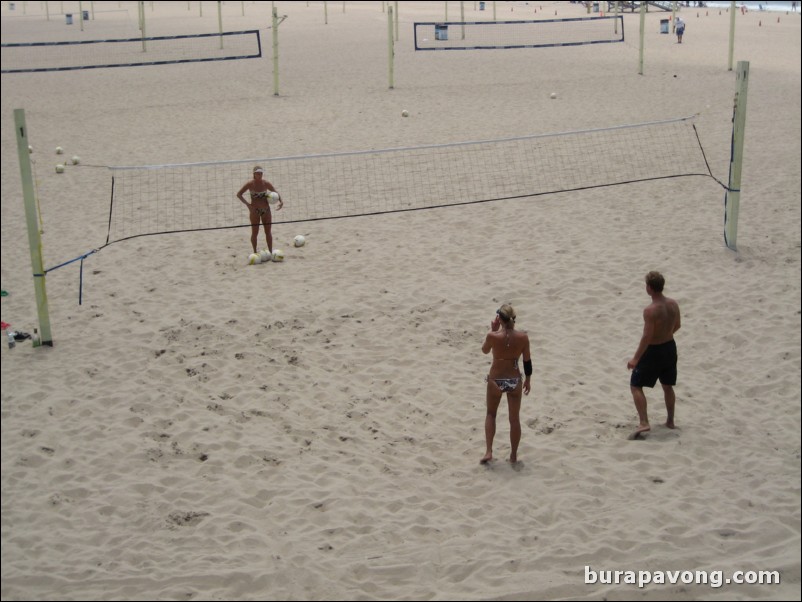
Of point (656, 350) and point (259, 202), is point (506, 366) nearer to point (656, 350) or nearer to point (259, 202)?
point (656, 350)

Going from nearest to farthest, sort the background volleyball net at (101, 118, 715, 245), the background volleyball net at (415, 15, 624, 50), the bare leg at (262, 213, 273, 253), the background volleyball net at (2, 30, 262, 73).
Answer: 1. the bare leg at (262, 213, 273, 253)
2. the background volleyball net at (101, 118, 715, 245)
3. the background volleyball net at (2, 30, 262, 73)
4. the background volleyball net at (415, 15, 624, 50)

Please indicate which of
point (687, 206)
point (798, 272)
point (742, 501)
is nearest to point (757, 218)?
point (687, 206)

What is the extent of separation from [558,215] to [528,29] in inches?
978

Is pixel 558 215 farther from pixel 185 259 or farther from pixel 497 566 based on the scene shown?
pixel 497 566

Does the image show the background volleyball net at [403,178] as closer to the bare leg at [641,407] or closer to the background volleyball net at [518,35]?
the bare leg at [641,407]

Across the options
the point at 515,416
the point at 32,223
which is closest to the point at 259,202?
the point at 32,223

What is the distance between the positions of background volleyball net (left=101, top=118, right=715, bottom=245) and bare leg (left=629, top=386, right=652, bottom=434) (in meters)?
5.80

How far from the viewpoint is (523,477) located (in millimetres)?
6254

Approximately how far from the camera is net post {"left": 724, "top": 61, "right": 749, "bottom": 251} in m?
10.5

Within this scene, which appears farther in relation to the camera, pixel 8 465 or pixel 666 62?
pixel 666 62

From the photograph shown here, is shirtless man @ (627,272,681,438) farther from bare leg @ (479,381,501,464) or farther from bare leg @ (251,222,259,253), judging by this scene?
bare leg @ (251,222,259,253)

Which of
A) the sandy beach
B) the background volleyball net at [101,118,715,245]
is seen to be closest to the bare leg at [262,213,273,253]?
the sandy beach

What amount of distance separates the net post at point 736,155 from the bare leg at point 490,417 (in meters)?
5.88

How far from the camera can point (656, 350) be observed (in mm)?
6555
